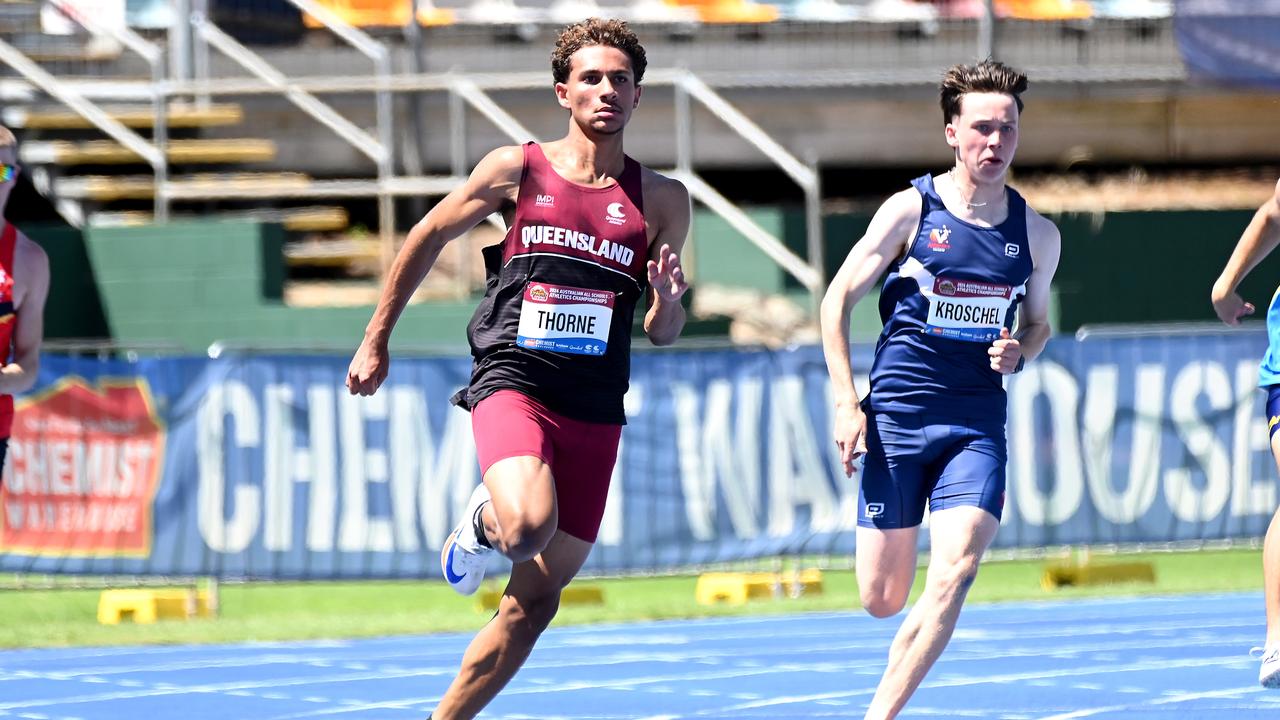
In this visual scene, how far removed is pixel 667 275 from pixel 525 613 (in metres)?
1.10

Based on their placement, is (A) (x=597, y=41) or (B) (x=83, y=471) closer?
(A) (x=597, y=41)

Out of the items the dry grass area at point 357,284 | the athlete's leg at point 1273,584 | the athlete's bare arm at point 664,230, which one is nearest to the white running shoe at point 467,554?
the athlete's bare arm at point 664,230

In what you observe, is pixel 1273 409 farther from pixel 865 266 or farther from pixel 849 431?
pixel 849 431

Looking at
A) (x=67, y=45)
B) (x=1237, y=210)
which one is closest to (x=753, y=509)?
(x=1237, y=210)

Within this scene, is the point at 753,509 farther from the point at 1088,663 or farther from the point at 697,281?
the point at 697,281

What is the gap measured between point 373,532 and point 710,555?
2163 millimetres

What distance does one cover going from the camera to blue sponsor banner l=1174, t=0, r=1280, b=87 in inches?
714

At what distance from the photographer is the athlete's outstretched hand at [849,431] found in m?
6.71

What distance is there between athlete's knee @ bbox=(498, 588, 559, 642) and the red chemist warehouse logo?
725 cm

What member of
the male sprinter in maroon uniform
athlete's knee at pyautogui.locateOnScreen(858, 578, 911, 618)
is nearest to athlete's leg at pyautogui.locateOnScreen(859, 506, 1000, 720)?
athlete's knee at pyautogui.locateOnScreen(858, 578, 911, 618)

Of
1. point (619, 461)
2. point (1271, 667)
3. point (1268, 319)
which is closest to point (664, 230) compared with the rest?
point (1268, 319)

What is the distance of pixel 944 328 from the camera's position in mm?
7020

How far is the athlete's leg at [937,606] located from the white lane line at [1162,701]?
172 cm

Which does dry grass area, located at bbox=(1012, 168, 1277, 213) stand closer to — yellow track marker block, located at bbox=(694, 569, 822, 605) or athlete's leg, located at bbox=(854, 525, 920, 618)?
yellow track marker block, located at bbox=(694, 569, 822, 605)
